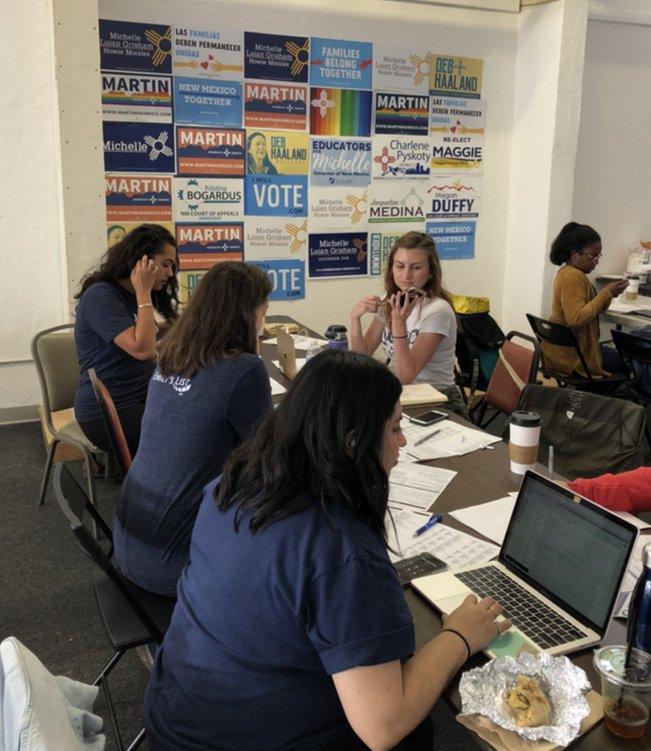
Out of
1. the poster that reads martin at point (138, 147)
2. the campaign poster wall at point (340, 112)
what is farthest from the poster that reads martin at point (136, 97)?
the campaign poster wall at point (340, 112)

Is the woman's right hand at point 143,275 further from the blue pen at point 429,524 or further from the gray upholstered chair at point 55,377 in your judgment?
the blue pen at point 429,524

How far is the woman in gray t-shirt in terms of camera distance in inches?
118

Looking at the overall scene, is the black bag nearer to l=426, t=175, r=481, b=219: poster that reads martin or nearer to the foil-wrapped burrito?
the foil-wrapped burrito

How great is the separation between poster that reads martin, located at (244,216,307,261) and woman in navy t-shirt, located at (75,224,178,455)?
1.78 metres

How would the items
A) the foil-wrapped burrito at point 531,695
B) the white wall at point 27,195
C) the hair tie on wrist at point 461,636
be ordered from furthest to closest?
the white wall at point 27,195 → the hair tie on wrist at point 461,636 → the foil-wrapped burrito at point 531,695

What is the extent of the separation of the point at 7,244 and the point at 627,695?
13.4 feet

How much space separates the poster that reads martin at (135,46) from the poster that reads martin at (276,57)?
491mm

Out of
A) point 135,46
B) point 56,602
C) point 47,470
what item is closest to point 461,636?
point 56,602

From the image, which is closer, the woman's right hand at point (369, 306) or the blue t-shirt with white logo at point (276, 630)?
the blue t-shirt with white logo at point (276, 630)

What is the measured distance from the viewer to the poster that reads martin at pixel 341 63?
187 inches

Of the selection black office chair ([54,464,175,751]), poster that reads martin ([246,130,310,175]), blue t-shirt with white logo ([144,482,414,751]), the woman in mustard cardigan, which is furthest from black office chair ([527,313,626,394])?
blue t-shirt with white logo ([144,482,414,751])

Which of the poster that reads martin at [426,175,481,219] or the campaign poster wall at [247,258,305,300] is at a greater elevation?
the poster that reads martin at [426,175,481,219]

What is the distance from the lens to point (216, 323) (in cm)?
193

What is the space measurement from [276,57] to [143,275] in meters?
2.32
